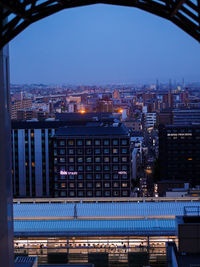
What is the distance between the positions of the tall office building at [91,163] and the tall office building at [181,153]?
15.9 feet

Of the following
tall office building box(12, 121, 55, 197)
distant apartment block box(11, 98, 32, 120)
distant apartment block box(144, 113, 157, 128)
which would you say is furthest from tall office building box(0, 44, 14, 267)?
distant apartment block box(11, 98, 32, 120)

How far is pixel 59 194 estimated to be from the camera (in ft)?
43.1

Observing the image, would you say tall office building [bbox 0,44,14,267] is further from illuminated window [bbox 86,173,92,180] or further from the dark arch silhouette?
illuminated window [bbox 86,173,92,180]

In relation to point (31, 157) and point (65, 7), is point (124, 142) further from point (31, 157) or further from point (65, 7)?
point (65, 7)

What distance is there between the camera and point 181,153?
58.6 ft

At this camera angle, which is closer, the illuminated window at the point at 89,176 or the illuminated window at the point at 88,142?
the illuminated window at the point at 88,142

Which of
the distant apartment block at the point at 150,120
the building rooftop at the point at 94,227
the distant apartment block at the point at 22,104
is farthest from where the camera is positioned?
the distant apartment block at the point at 22,104

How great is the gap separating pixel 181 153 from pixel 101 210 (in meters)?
12.9

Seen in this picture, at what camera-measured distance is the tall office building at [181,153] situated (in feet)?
57.9

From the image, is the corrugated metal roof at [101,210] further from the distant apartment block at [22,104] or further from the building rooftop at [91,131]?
the distant apartment block at [22,104]

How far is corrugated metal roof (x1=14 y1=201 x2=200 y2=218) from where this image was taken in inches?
202

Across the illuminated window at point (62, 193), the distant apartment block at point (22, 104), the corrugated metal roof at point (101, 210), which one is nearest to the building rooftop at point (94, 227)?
the corrugated metal roof at point (101, 210)

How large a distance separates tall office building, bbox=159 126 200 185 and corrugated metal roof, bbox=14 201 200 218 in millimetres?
12303

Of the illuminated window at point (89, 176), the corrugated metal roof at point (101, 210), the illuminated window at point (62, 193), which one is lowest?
the illuminated window at point (62, 193)
